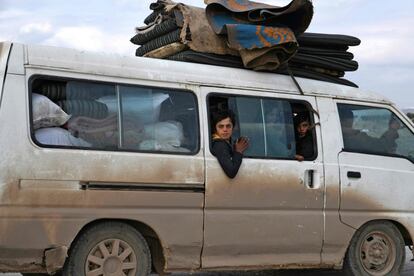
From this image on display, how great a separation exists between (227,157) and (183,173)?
449mm

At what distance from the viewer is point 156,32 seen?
21.5ft

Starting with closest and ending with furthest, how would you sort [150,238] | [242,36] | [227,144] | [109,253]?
[109,253] < [150,238] < [227,144] < [242,36]

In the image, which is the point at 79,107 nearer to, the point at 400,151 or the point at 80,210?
the point at 80,210

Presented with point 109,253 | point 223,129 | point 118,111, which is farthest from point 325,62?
point 109,253

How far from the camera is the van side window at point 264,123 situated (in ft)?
19.0

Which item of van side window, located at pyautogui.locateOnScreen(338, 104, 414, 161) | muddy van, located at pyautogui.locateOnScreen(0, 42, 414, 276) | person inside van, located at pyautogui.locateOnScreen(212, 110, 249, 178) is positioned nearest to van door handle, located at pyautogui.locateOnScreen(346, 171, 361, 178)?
muddy van, located at pyautogui.locateOnScreen(0, 42, 414, 276)

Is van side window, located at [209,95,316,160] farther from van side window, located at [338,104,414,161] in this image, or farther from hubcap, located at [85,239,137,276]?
hubcap, located at [85,239,137,276]

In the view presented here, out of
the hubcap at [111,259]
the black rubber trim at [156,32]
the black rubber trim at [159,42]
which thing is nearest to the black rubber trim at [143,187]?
the hubcap at [111,259]

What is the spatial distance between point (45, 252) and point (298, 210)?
7.89ft

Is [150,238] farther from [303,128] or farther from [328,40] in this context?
[328,40]

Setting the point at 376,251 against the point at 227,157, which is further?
the point at 376,251

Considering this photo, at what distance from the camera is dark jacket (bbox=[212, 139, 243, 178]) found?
5492mm

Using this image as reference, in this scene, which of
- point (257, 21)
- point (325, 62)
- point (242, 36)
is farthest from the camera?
point (325, 62)

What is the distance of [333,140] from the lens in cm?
625
